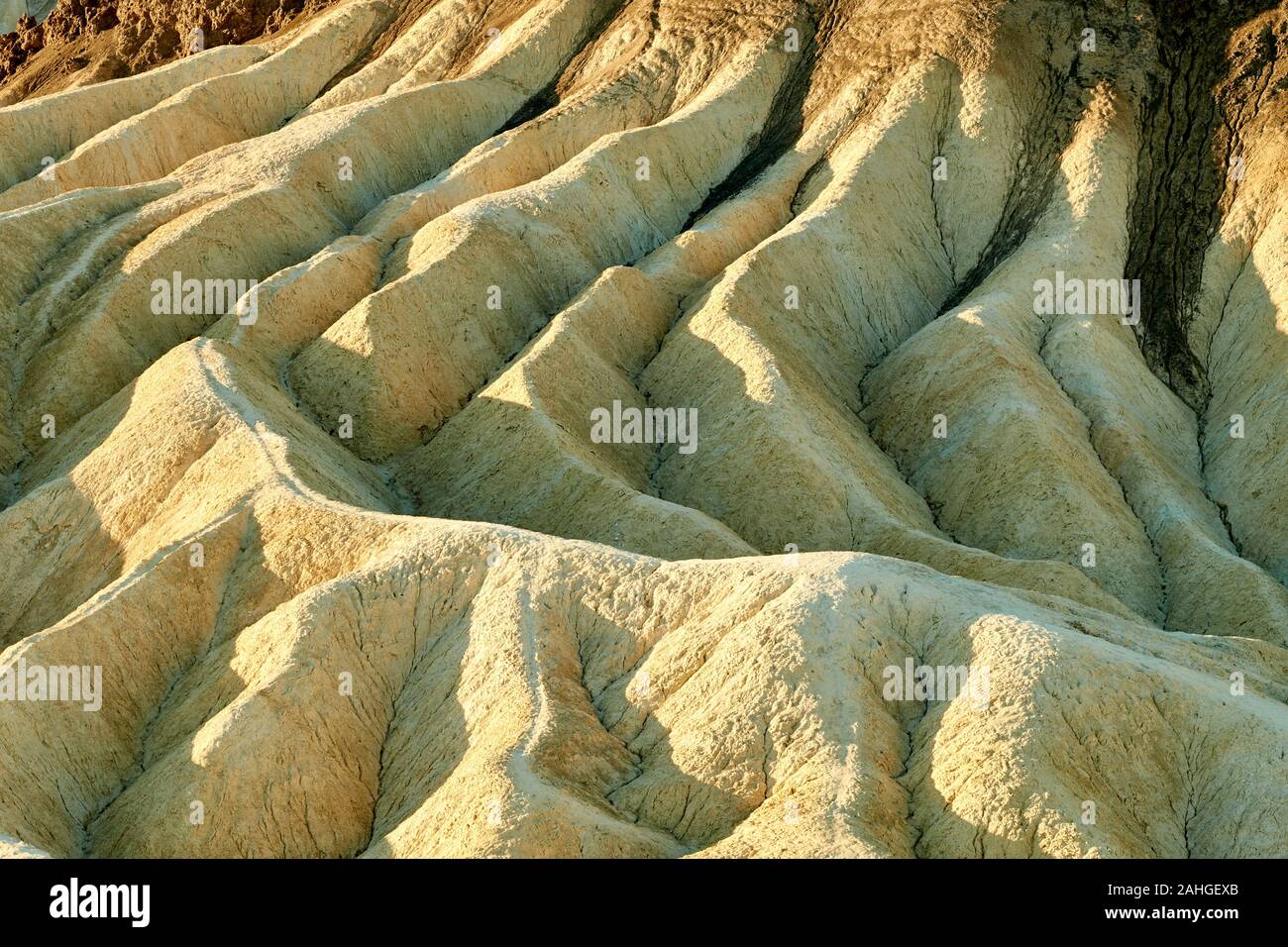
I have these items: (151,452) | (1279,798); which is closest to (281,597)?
(151,452)

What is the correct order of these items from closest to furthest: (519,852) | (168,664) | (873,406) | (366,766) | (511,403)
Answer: (519,852) < (366,766) < (168,664) < (511,403) < (873,406)

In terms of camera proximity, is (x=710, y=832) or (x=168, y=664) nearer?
(x=710, y=832)

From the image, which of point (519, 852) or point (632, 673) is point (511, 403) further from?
point (519, 852)

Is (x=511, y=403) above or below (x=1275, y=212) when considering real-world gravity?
below

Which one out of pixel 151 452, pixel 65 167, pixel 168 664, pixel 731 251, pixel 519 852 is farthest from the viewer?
pixel 65 167

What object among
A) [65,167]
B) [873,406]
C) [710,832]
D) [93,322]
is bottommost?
[710,832]

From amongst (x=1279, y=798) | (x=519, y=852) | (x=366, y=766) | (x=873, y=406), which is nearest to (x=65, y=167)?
(x=873, y=406)
